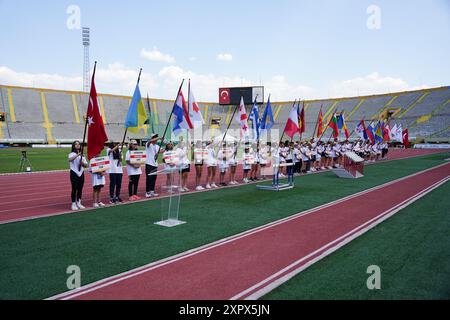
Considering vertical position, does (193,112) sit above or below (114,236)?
above

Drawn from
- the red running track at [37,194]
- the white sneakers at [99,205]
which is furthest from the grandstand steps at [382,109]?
the white sneakers at [99,205]

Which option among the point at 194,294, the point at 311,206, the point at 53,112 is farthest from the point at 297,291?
the point at 53,112

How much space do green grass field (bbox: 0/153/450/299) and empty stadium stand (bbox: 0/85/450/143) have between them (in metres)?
47.1

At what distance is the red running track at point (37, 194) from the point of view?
30.0ft

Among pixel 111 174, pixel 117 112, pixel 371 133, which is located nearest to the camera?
pixel 111 174

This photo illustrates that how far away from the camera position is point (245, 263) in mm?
5297

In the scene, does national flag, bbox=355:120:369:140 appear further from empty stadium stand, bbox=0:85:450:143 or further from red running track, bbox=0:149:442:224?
empty stadium stand, bbox=0:85:450:143

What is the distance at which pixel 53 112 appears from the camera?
56.4m

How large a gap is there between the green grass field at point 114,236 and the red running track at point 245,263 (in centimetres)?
38

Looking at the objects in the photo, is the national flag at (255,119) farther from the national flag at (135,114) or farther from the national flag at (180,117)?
the national flag at (135,114)

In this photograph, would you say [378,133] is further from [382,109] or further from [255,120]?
[382,109]

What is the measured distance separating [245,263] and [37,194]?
32.0ft

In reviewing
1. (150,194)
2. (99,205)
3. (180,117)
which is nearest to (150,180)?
(150,194)
